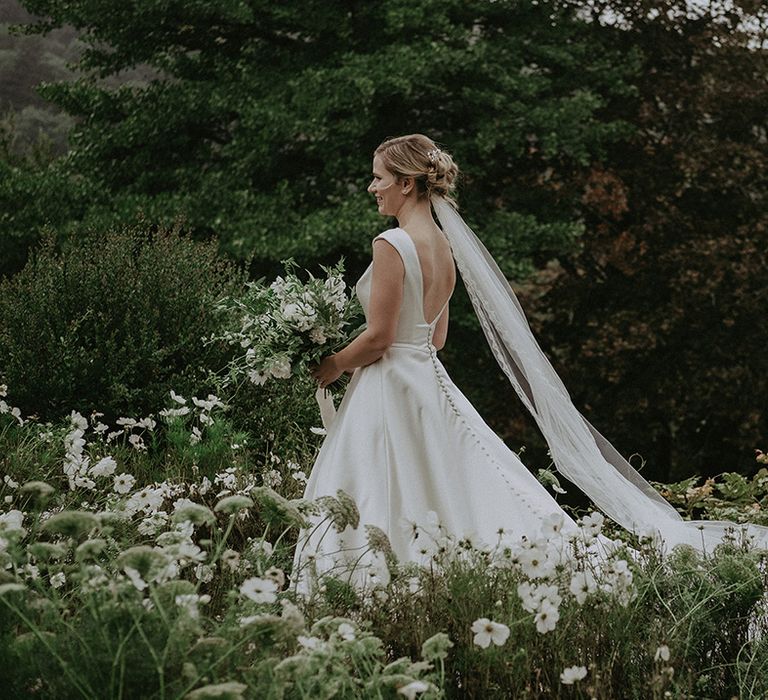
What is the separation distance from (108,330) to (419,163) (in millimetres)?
3447

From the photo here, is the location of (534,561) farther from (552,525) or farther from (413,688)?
(413,688)

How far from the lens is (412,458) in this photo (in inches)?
193

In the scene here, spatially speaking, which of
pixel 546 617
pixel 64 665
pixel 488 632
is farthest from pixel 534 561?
pixel 64 665

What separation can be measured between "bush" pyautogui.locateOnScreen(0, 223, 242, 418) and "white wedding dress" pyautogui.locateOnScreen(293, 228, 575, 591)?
2.71m

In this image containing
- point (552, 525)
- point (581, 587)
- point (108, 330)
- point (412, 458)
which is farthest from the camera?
point (108, 330)

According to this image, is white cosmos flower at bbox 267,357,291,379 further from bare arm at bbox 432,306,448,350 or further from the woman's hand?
bare arm at bbox 432,306,448,350

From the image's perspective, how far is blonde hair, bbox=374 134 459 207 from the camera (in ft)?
16.1

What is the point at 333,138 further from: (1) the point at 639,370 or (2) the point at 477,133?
(1) the point at 639,370

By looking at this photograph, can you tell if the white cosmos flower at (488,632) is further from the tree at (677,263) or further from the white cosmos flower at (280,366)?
the tree at (677,263)

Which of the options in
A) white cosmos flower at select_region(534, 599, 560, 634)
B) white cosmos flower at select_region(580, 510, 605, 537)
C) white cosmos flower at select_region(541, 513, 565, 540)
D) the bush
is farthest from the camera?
the bush

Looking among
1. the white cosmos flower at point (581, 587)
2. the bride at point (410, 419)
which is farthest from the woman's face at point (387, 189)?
the white cosmos flower at point (581, 587)

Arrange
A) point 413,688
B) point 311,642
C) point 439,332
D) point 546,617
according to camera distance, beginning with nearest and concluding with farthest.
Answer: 1. point 413,688
2. point 311,642
3. point 546,617
4. point 439,332

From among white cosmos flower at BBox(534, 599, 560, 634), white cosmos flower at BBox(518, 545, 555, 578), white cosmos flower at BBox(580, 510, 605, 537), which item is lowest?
white cosmos flower at BBox(580, 510, 605, 537)

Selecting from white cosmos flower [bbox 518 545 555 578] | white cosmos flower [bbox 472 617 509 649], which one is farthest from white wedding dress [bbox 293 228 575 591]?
white cosmos flower [bbox 472 617 509 649]
